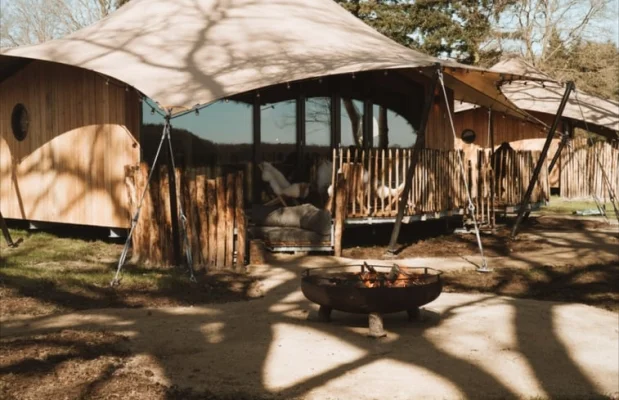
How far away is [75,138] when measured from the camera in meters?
13.4

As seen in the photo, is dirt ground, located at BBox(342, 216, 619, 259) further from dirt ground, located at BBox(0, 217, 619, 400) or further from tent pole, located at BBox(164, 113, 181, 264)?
tent pole, located at BBox(164, 113, 181, 264)

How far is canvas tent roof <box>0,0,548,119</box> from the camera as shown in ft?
36.4

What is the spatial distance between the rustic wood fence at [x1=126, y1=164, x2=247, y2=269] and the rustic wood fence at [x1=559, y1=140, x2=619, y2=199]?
54.8 feet

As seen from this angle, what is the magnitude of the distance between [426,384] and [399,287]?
163cm

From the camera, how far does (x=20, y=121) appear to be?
14734 mm

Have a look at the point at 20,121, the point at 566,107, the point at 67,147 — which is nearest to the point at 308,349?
the point at 67,147

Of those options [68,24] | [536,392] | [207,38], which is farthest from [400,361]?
[68,24]

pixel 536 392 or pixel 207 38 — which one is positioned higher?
pixel 207 38

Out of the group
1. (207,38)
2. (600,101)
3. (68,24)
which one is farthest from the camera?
(68,24)

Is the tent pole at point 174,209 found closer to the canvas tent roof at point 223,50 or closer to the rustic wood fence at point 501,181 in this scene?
the canvas tent roof at point 223,50

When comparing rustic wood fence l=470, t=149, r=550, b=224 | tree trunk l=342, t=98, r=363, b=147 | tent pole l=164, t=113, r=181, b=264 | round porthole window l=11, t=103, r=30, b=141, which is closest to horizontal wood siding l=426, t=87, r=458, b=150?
rustic wood fence l=470, t=149, r=550, b=224

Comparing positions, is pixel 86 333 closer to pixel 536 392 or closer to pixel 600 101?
pixel 536 392

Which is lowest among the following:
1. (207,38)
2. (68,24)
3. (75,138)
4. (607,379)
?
(607,379)

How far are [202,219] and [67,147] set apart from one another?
4006 millimetres
